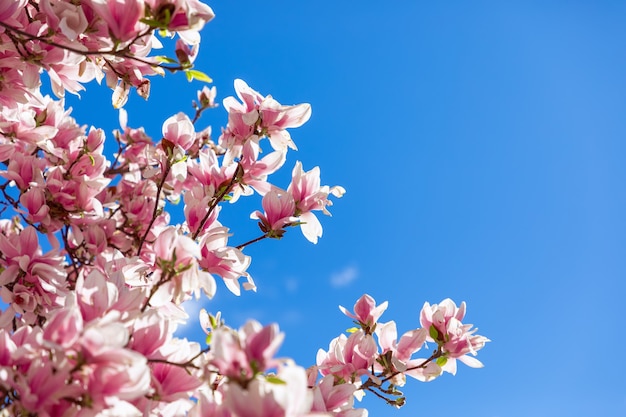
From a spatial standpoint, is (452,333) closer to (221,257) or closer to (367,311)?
(367,311)

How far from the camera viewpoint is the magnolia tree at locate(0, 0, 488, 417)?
1.18 meters

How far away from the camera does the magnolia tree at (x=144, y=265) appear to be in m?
1.18

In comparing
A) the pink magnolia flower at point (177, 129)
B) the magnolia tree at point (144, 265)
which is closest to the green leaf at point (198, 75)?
the magnolia tree at point (144, 265)

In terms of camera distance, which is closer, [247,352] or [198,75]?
[247,352]

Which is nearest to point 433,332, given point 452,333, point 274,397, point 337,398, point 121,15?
point 452,333

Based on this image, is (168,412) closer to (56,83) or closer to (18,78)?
(56,83)

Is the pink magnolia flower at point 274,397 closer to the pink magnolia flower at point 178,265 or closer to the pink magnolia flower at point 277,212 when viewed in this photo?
the pink magnolia flower at point 178,265

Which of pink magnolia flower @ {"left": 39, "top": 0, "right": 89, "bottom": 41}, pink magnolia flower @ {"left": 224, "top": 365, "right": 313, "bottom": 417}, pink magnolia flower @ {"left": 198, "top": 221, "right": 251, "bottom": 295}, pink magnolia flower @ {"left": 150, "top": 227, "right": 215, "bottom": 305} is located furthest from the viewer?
pink magnolia flower @ {"left": 198, "top": 221, "right": 251, "bottom": 295}

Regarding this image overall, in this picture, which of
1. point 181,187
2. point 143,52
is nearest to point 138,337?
point 143,52

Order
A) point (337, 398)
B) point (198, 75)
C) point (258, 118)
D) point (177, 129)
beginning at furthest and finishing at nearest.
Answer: point (177, 129) → point (258, 118) → point (337, 398) → point (198, 75)

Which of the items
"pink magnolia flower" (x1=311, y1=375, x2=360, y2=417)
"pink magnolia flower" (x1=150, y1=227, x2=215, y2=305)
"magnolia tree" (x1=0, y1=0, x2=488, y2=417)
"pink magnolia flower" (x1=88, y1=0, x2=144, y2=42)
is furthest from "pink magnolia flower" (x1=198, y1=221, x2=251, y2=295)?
"pink magnolia flower" (x1=88, y1=0, x2=144, y2=42)

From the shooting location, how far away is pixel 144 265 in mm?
1810

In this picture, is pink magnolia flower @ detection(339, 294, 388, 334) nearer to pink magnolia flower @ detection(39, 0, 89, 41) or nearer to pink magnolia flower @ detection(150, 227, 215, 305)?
pink magnolia flower @ detection(150, 227, 215, 305)

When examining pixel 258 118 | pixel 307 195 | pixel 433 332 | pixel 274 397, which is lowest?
pixel 274 397
